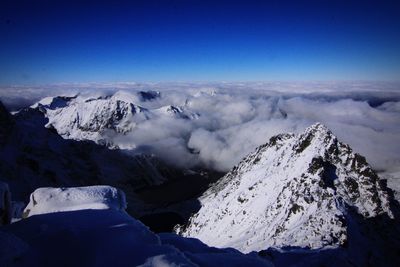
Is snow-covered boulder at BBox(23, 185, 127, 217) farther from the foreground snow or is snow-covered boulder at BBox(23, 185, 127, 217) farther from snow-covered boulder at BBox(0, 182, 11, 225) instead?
snow-covered boulder at BBox(0, 182, 11, 225)

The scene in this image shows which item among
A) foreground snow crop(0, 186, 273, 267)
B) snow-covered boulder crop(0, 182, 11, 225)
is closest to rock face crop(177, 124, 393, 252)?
foreground snow crop(0, 186, 273, 267)

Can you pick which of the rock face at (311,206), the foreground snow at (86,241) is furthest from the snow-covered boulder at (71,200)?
the rock face at (311,206)

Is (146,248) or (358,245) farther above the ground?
(146,248)

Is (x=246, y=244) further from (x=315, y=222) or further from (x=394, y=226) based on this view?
(x=394, y=226)

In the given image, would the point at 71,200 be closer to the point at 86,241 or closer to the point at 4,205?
→ the point at 4,205

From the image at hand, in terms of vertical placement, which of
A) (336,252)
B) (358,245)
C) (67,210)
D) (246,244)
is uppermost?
(67,210)

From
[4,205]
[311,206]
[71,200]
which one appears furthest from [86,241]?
[311,206]

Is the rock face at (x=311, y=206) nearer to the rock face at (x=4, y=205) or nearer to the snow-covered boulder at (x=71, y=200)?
the snow-covered boulder at (x=71, y=200)

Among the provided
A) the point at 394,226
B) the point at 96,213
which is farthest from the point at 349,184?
→ the point at 96,213
